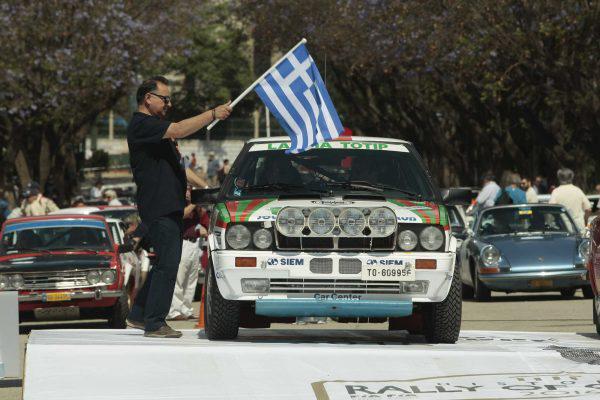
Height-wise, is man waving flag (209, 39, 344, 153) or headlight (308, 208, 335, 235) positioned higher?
man waving flag (209, 39, 344, 153)

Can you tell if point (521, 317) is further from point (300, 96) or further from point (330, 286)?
point (330, 286)

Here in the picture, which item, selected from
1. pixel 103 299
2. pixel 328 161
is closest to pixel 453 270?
pixel 328 161

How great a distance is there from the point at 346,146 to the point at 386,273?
164 centimetres

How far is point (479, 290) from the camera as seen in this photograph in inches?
902

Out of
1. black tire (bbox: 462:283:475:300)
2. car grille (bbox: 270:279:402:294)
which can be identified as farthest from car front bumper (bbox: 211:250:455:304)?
black tire (bbox: 462:283:475:300)

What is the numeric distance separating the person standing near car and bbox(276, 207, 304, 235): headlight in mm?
→ 744

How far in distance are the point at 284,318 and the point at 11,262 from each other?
7958mm

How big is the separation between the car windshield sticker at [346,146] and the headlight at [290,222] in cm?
128

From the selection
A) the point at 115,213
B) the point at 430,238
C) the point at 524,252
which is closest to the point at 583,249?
the point at 524,252

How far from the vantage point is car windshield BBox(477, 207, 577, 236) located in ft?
76.6

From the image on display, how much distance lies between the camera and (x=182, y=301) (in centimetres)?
1970

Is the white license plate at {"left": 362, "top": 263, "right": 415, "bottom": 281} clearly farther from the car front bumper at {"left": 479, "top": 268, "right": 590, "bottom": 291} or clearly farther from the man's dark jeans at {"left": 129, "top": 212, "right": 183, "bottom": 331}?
the car front bumper at {"left": 479, "top": 268, "right": 590, "bottom": 291}

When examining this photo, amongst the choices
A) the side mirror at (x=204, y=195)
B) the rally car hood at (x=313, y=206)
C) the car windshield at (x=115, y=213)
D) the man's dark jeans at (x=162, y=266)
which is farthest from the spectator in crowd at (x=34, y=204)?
the rally car hood at (x=313, y=206)

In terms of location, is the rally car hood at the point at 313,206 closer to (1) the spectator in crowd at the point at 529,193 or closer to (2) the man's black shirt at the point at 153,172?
(2) the man's black shirt at the point at 153,172
